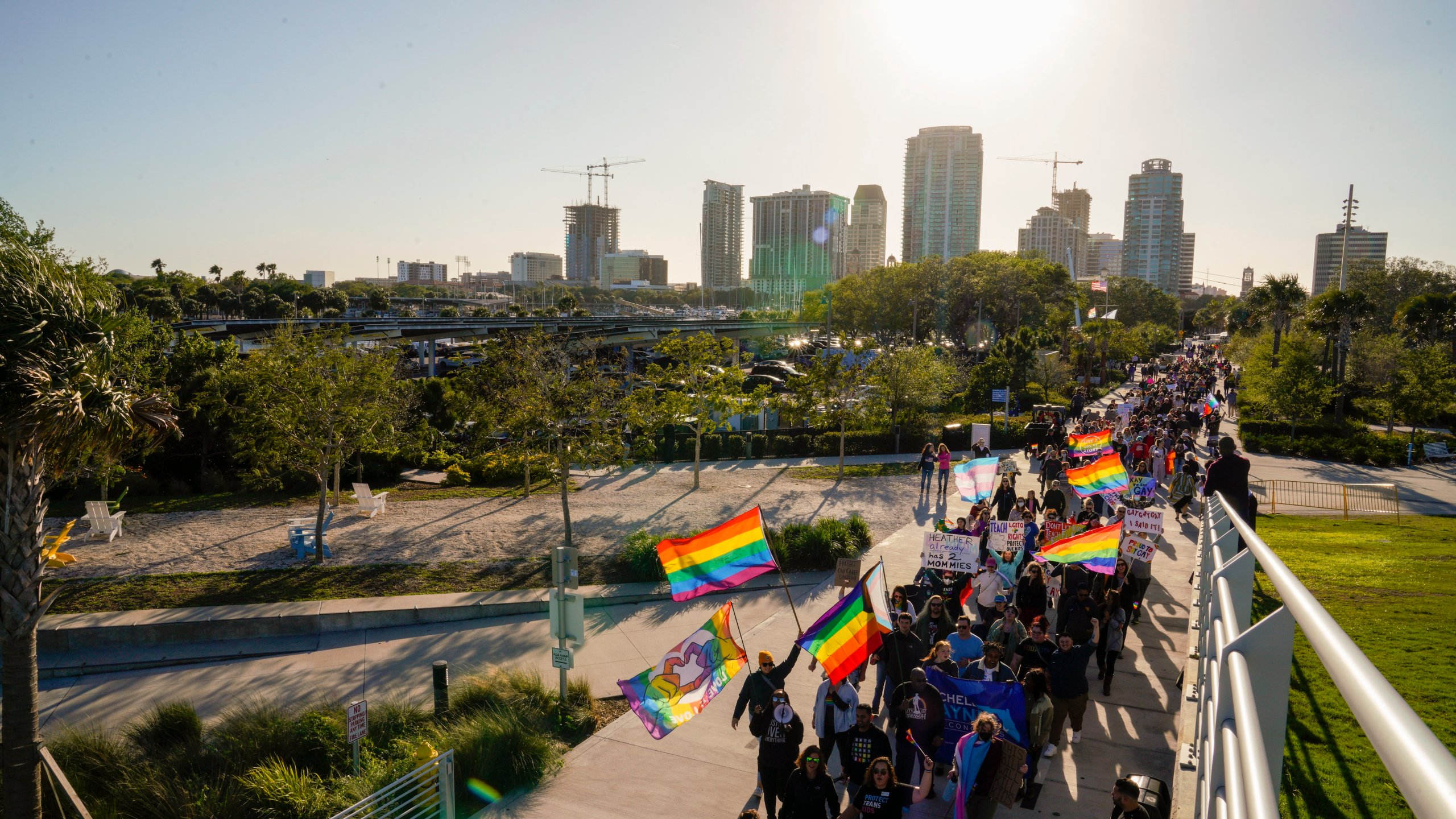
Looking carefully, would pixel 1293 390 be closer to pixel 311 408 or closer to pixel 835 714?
pixel 835 714

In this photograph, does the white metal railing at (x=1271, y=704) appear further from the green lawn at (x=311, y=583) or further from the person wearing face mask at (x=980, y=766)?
the green lawn at (x=311, y=583)

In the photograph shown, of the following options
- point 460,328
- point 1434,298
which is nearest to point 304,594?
point 460,328

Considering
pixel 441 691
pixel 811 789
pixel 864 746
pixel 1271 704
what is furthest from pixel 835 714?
pixel 1271 704

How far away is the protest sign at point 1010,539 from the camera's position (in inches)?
549

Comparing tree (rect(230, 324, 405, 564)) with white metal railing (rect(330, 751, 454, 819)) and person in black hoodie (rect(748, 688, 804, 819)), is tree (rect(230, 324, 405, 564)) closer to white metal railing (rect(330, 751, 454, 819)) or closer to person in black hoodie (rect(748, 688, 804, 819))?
white metal railing (rect(330, 751, 454, 819))

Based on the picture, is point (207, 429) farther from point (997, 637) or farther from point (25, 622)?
point (997, 637)

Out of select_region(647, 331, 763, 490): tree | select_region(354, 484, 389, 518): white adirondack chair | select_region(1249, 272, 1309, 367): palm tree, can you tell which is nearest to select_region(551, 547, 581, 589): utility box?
select_region(354, 484, 389, 518): white adirondack chair

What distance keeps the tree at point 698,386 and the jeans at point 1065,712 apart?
55.5 feet

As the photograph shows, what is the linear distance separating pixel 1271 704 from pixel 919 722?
678 centimetres

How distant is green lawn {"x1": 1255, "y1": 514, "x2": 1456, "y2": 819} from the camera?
7047mm

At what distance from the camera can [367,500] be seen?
21.5m

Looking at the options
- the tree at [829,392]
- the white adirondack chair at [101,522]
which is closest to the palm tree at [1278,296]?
the tree at [829,392]

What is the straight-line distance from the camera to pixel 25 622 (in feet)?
27.8

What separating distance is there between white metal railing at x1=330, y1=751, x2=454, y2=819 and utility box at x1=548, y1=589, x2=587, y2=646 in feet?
8.93
